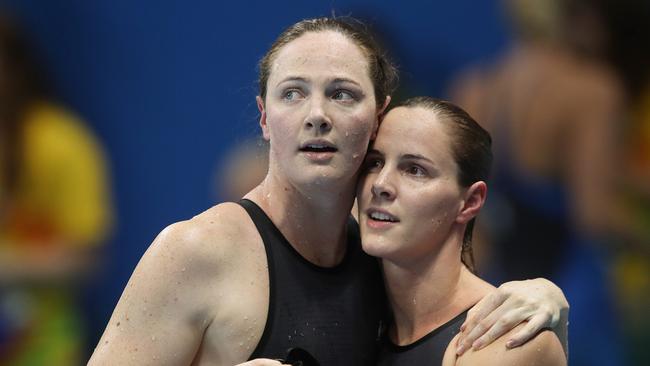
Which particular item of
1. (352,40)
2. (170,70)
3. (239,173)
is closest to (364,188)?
(352,40)

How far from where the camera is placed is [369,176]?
133 inches

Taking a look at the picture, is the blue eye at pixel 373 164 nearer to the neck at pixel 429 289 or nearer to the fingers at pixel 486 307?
the neck at pixel 429 289

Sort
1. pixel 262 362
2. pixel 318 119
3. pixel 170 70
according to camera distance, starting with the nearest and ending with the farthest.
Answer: pixel 262 362
pixel 318 119
pixel 170 70

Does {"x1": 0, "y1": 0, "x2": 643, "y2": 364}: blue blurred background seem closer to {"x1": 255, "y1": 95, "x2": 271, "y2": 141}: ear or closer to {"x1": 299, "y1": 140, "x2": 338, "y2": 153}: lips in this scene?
{"x1": 255, "y1": 95, "x2": 271, "y2": 141}: ear

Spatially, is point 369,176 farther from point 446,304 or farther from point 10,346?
point 10,346

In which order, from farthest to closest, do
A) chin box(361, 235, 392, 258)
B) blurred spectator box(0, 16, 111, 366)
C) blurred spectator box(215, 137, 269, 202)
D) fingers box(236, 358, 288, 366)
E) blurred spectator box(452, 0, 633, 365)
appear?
blurred spectator box(215, 137, 269, 202)
blurred spectator box(0, 16, 111, 366)
blurred spectator box(452, 0, 633, 365)
chin box(361, 235, 392, 258)
fingers box(236, 358, 288, 366)

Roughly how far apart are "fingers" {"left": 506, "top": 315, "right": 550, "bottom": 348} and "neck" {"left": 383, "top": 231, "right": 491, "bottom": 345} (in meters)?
0.32

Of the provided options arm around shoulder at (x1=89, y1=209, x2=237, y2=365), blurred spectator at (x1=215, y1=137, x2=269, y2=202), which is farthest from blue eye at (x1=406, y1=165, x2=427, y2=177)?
blurred spectator at (x1=215, y1=137, x2=269, y2=202)

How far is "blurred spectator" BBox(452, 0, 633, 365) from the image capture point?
17.2ft

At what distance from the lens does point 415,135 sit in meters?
3.32

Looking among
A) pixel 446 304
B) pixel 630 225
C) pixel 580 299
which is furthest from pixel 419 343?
pixel 630 225

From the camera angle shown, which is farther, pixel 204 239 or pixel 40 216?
pixel 40 216

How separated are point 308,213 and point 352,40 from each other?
522mm

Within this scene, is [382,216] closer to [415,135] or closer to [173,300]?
[415,135]
